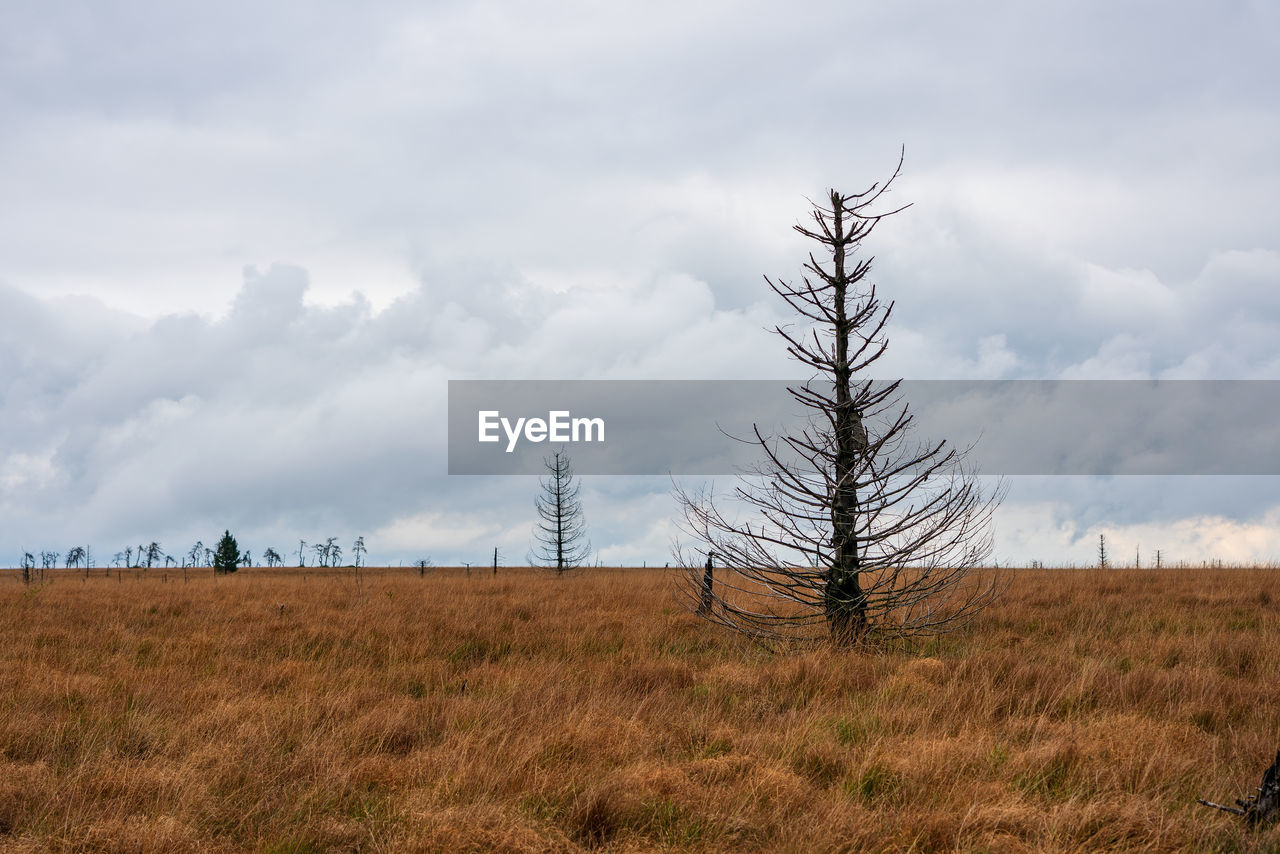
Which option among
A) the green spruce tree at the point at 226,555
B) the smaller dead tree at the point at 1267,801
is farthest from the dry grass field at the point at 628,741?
the green spruce tree at the point at 226,555

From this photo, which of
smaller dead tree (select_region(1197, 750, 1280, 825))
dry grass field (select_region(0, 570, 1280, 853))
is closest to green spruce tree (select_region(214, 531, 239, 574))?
dry grass field (select_region(0, 570, 1280, 853))

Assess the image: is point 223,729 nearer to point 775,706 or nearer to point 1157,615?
point 775,706

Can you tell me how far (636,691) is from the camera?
23.9 feet

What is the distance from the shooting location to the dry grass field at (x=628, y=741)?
4.15 metres

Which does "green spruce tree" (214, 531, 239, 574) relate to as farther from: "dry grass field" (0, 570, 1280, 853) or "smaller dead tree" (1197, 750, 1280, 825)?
"smaller dead tree" (1197, 750, 1280, 825)

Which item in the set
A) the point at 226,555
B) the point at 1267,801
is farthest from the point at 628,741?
the point at 226,555

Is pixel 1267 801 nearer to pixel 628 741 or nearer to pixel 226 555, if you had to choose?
pixel 628 741

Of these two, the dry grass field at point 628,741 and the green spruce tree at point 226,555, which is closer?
the dry grass field at point 628,741

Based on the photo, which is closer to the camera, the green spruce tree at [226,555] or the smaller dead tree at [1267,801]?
the smaller dead tree at [1267,801]

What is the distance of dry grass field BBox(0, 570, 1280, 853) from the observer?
4.15 meters

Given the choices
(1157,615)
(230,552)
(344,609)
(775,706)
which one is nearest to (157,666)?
(344,609)

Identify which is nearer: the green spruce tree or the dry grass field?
the dry grass field

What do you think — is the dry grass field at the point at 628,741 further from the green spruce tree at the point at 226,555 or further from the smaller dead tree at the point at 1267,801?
the green spruce tree at the point at 226,555

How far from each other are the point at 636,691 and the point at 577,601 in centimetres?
728
